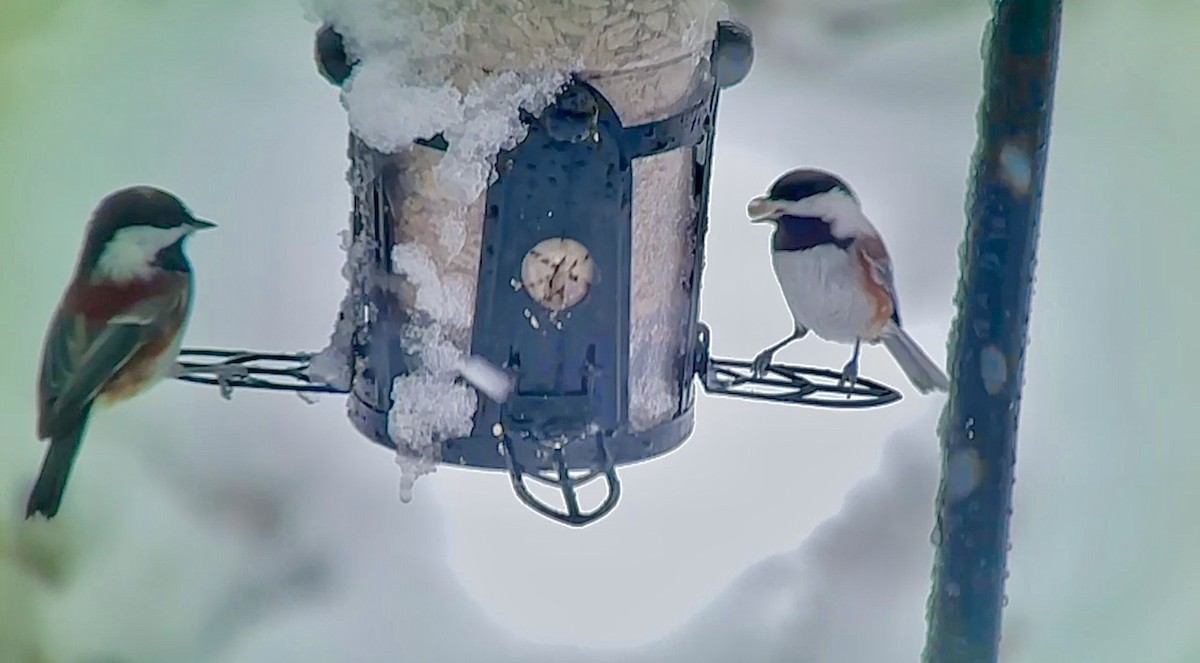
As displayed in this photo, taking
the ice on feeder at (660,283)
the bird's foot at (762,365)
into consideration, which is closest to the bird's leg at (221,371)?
A: the ice on feeder at (660,283)

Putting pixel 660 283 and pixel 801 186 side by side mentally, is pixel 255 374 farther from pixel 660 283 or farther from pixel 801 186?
pixel 801 186

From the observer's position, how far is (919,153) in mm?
1373

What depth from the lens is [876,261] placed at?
1.15 meters

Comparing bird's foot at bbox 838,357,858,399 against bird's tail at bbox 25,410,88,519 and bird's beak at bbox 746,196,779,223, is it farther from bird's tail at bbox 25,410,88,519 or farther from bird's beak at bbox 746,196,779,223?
bird's tail at bbox 25,410,88,519

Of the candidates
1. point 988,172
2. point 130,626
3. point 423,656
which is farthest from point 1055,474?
point 130,626

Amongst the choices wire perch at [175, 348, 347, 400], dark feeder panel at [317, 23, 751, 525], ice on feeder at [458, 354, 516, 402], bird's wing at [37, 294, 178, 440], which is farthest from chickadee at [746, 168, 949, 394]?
bird's wing at [37, 294, 178, 440]

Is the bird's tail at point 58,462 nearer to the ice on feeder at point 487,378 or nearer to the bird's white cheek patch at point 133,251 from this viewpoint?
the bird's white cheek patch at point 133,251

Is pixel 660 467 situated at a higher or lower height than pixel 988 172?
lower

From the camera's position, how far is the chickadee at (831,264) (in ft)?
3.67

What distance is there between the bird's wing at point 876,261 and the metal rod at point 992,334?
0.41m

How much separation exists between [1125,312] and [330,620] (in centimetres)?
95

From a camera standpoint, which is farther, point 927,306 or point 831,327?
point 927,306

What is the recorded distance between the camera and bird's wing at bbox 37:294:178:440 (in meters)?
1.04

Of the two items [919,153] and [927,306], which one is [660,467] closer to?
[927,306]
